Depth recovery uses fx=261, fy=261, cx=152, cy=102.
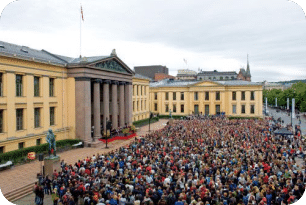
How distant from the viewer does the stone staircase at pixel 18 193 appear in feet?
55.0

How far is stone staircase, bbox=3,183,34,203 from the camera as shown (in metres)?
16.8

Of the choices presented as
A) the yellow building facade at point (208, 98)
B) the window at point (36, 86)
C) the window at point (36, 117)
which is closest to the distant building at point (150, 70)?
the yellow building facade at point (208, 98)

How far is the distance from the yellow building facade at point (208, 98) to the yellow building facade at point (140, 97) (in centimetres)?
917

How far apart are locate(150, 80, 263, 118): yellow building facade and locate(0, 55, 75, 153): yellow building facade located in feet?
132

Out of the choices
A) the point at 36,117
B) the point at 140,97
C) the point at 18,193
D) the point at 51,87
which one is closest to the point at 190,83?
the point at 140,97

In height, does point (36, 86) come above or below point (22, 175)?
above

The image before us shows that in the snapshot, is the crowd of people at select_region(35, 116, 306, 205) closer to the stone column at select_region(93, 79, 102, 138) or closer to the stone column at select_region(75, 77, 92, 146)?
the stone column at select_region(75, 77, 92, 146)

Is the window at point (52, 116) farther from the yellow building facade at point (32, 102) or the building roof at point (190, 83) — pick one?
the building roof at point (190, 83)

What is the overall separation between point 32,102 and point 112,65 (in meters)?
14.5

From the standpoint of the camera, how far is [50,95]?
106 ft

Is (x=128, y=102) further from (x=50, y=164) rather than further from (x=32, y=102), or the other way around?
(x=50, y=164)

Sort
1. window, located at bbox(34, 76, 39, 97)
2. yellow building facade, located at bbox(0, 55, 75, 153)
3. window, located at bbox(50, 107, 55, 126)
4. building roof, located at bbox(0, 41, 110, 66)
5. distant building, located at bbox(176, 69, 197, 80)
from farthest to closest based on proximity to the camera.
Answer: distant building, located at bbox(176, 69, 197, 80) → window, located at bbox(50, 107, 55, 126) → window, located at bbox(34, 76, 39, 97) → building roof, located at bbox(0, 41, 110, 66) → yellow building facade, located at bbox(0, 55, 75, 153)

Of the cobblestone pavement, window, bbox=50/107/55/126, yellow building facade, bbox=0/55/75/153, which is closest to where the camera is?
the cobblestone pavement

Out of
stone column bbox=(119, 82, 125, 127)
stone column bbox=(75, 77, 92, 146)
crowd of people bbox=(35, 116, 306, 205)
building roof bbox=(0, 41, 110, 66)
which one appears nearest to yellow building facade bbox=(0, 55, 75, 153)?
building roof bbox=(0, 41, 110, 66)
